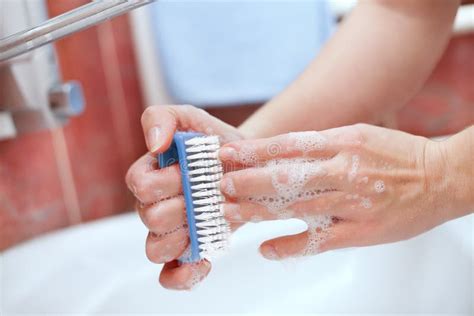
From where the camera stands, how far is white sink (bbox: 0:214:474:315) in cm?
67

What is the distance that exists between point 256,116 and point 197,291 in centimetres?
25

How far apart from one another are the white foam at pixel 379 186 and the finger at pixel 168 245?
181 millimetres

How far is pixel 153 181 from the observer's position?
486 millimetres

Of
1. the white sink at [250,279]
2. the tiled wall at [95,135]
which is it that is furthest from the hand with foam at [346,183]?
the tiled wall at [95,135]

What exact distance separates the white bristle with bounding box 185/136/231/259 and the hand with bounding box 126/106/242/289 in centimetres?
2

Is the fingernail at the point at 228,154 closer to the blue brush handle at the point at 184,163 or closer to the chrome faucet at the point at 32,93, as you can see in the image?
the blue brush handle at the point at 184,163

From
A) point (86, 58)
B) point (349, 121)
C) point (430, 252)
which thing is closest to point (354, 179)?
point (349, 121)

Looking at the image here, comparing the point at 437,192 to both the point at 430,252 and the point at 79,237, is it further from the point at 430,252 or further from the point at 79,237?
the point at 79,237

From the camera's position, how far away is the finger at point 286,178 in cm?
46

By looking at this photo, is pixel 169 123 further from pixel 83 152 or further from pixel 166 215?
pixel 83 152

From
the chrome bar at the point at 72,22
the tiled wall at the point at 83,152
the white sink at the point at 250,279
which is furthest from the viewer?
the tiled wall at the point at 83,152

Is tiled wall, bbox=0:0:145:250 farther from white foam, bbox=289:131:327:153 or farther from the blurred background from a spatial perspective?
white foam, bbox=289:131:327:153

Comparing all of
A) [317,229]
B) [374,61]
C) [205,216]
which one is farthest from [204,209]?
[374,61]

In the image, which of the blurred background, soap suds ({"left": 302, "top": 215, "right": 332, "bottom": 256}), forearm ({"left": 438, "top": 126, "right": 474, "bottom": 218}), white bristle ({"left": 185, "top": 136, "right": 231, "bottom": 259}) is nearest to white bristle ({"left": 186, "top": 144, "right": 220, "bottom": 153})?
white bristle ({"left": 185, "top": 136, "right": 231, "bottom": 259})
